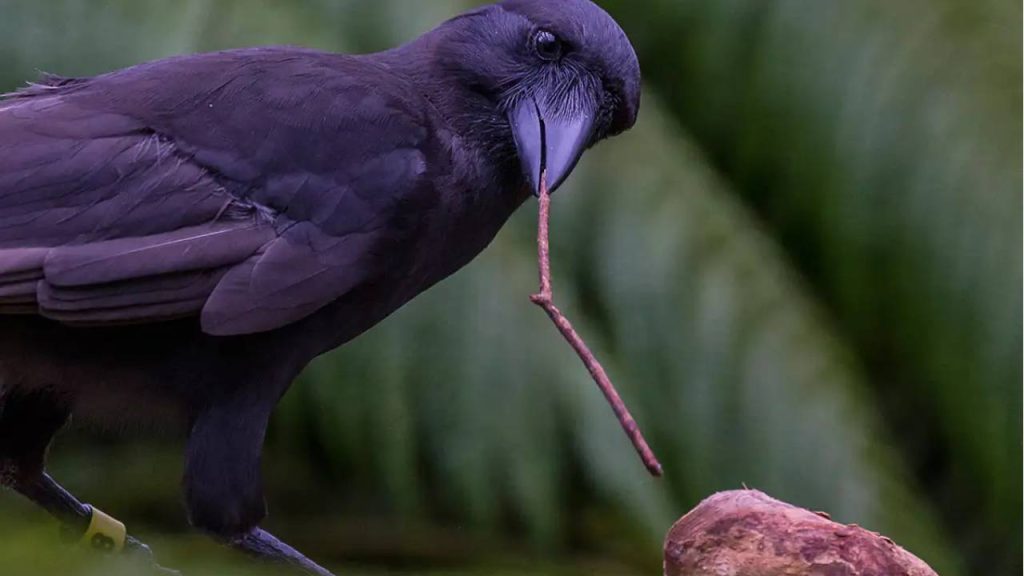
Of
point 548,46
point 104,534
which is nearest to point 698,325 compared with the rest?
point 548,46

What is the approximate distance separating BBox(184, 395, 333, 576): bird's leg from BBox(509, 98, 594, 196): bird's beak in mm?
389

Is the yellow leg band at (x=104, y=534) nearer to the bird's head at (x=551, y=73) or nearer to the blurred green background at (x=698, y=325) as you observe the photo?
the blurred green background at (x=698, y=325)

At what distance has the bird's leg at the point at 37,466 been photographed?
5.96ft

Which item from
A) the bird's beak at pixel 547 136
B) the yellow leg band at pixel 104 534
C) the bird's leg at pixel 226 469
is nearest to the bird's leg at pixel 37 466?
the yellow leg band at pixel 104 534

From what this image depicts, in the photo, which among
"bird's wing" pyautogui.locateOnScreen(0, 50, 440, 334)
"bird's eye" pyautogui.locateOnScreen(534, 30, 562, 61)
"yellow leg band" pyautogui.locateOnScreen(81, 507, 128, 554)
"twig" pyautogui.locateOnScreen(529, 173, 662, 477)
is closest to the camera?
"twig" pyautogui.locateOnScreen(529, 173, 662, 477)

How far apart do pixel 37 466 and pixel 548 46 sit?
79 centimetres

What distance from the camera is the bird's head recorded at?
1.68 metres

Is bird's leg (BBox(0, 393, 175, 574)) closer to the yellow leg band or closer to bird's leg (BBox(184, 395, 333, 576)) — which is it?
the yellow leg band

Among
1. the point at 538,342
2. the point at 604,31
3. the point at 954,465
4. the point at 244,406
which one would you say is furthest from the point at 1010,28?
the point at 244,406

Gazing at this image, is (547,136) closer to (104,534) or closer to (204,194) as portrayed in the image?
(204,194)

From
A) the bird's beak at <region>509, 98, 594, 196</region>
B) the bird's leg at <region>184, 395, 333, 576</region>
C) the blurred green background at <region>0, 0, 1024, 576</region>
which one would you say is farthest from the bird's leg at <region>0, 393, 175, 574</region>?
the bird's beak at <region>509, 98, 594, 196</region>

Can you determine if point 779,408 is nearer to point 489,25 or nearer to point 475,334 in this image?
point 475,334

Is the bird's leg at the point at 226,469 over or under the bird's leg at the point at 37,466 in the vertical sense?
over

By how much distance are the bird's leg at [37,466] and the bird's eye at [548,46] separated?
69 centimetres
